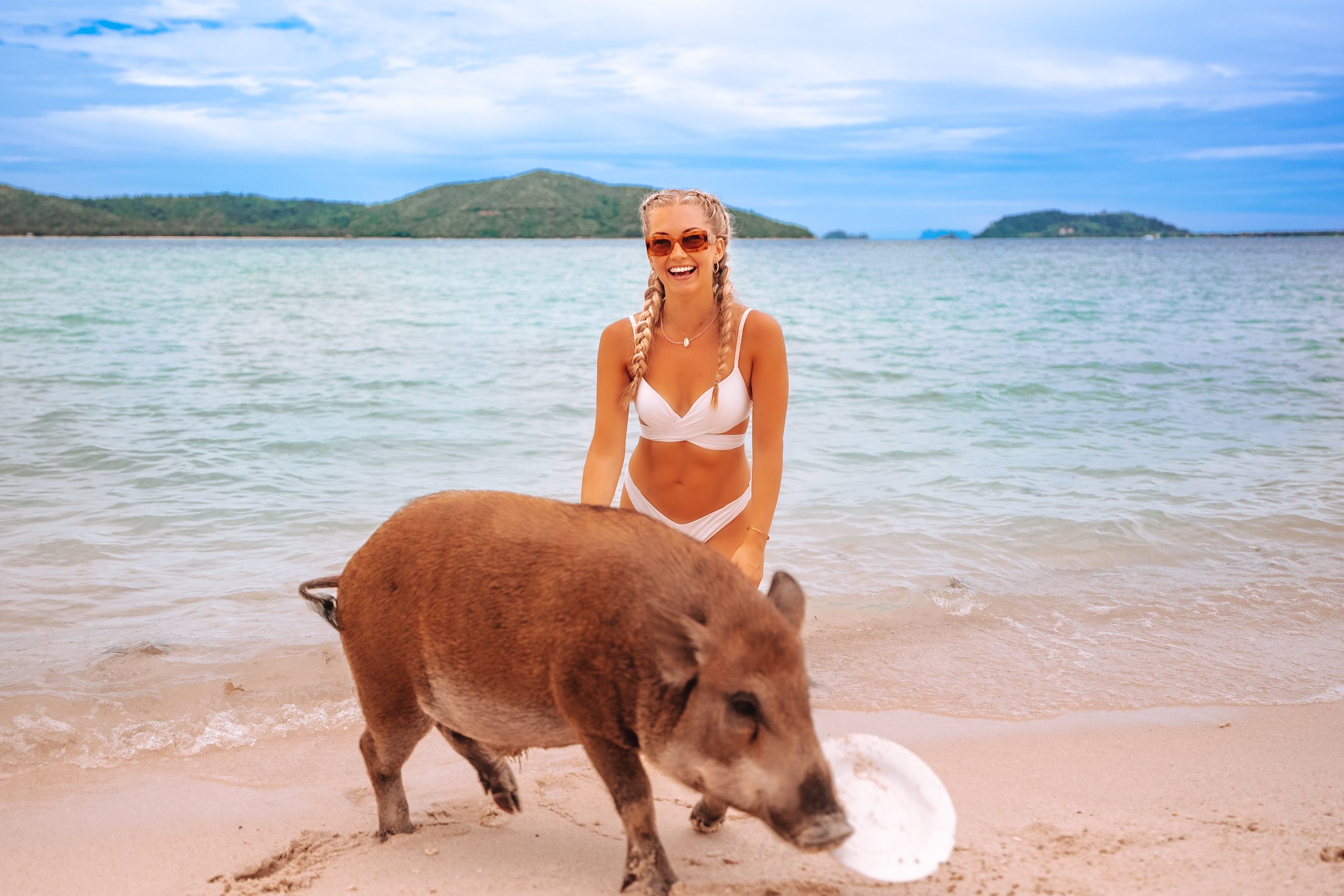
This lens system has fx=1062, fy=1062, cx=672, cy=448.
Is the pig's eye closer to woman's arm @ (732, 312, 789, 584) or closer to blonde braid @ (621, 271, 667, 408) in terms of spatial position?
woman's arm @ (732, 312, 789, 584)

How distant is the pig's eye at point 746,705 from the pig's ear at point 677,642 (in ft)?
0.35

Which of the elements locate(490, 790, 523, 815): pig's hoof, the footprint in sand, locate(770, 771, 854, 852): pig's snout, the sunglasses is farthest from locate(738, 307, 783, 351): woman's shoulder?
the footprint in sand

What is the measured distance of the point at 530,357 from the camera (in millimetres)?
19188

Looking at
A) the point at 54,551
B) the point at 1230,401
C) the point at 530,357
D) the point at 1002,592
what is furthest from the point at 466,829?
the point at 530,357

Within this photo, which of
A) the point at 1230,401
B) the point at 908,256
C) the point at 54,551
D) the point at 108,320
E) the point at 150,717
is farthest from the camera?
the point at 908,256

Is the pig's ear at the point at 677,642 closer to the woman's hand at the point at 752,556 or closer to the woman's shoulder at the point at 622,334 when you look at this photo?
the woman's hand at the point at 752,556

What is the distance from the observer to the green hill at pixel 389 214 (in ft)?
408

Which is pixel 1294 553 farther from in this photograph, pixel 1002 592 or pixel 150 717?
pixel 150 717

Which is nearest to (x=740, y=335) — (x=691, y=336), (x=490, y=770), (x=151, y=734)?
(x=691, y=336)

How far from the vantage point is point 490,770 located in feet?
12.0

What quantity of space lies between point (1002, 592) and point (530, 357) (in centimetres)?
1328

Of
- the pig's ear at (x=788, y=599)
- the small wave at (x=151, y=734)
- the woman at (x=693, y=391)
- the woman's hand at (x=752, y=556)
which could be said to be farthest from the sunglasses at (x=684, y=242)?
the small wave at (x=151, y=734)

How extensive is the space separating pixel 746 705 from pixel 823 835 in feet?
1.11

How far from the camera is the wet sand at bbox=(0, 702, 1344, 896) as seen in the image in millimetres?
3281
